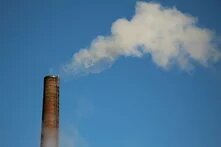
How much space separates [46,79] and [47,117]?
2.49 m

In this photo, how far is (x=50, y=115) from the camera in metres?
22.4

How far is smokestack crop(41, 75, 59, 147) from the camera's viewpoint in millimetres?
22094

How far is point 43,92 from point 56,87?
84 centimetres

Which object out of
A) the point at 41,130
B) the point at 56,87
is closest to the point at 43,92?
the point at 56,87

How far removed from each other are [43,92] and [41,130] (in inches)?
90.7

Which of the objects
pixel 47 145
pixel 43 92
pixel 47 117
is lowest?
pixel 47 145

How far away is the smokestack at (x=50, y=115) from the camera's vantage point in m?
22.1

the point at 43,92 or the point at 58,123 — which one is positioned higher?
the point at 43,92

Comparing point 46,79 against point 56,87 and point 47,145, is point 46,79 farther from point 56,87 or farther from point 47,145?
point 47,145

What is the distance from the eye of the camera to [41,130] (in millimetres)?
22312

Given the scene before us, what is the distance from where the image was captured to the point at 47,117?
73.1 ft

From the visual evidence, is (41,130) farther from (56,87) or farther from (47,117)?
A: (56,87)

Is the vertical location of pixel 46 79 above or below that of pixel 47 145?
above

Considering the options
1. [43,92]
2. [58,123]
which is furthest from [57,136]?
[43,92]
